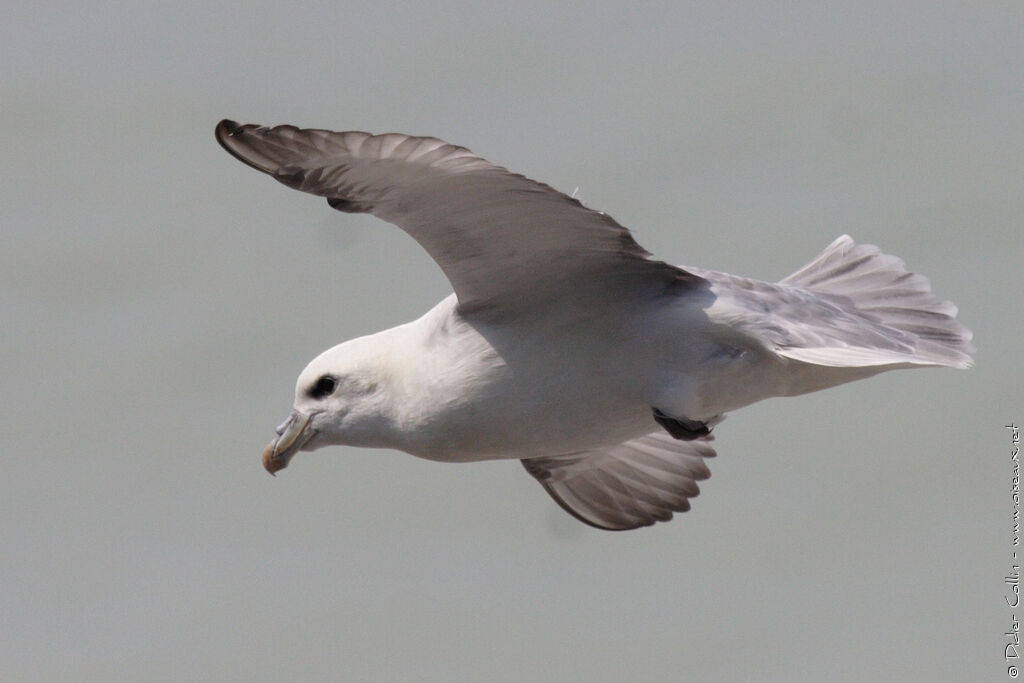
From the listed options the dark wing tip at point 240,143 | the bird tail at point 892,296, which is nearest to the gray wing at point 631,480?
the bird tail at point 892,296

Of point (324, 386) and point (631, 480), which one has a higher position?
point (631, 480)

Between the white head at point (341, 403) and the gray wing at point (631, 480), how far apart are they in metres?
1.18

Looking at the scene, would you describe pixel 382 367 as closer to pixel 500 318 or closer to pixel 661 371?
pixel 500 318

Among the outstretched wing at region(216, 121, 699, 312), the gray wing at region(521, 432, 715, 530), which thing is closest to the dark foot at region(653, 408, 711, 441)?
the outstretched wing at region(216, 121, 699, 312)

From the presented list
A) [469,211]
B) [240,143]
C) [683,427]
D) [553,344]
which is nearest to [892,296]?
[683,427]

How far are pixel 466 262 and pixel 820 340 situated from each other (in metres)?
1.10

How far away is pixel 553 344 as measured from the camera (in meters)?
5.77

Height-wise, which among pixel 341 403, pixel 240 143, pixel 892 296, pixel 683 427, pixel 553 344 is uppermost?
pixel 892 296

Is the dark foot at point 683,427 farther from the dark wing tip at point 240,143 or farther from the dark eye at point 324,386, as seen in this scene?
the dark wing tip at point 240,143

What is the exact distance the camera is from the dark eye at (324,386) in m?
6.10

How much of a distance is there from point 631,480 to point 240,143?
2.70 meters

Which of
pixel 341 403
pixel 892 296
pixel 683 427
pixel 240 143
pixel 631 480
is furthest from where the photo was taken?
pixel 631 480

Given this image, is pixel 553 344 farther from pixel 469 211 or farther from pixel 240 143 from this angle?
pixel 240 143

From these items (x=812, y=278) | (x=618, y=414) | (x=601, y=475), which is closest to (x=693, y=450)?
(x=601, y=475)
